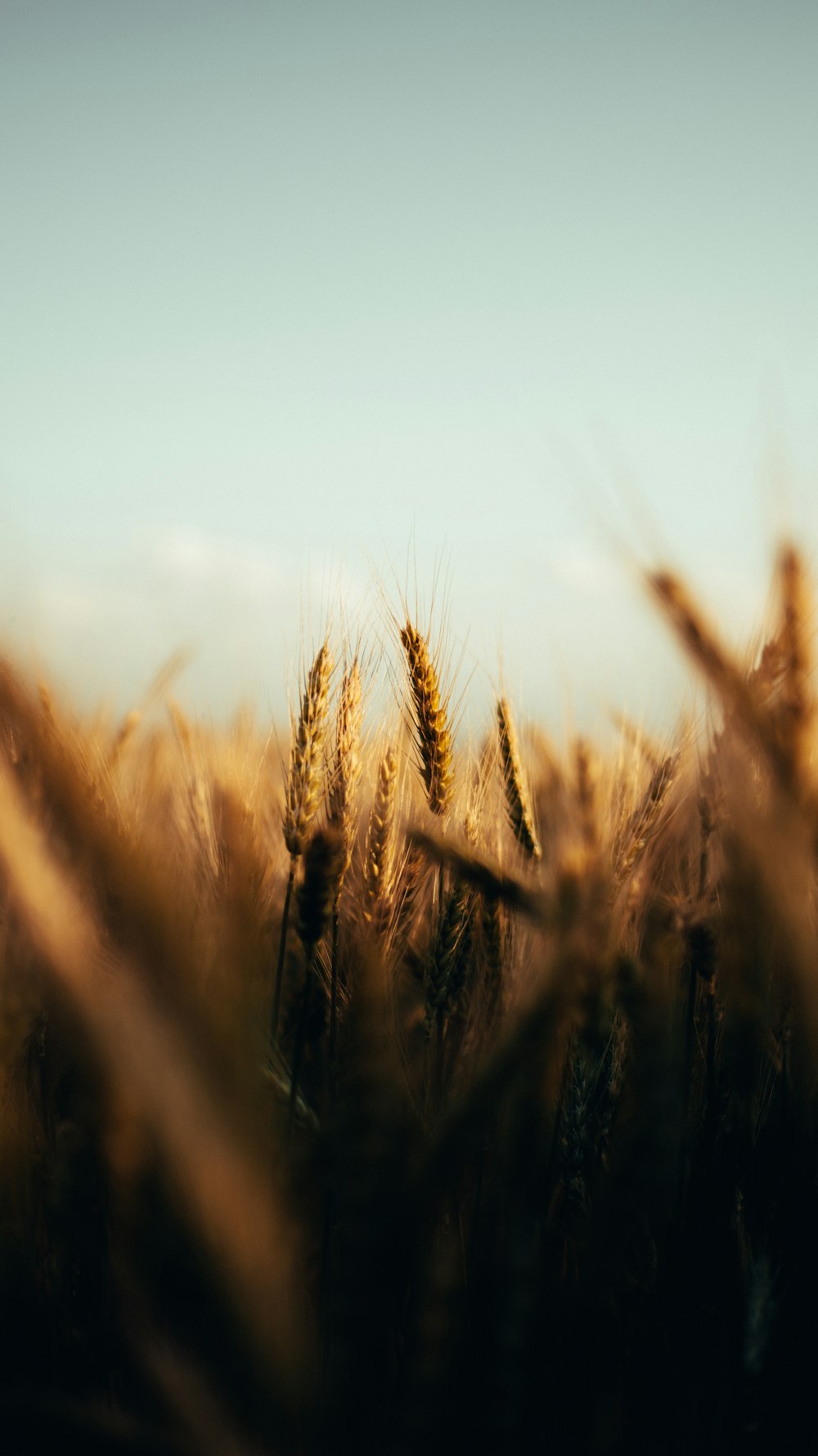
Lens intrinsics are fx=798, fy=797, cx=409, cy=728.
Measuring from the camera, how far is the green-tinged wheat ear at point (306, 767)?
949 millimetres

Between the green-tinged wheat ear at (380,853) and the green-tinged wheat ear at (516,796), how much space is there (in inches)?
6.6

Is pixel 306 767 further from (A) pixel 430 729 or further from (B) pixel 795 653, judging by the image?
(B) pixel 795 653

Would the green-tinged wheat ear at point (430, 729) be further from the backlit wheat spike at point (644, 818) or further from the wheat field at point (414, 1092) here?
the backlit wheat spike at point (644, 818)

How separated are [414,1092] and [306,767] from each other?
443mm

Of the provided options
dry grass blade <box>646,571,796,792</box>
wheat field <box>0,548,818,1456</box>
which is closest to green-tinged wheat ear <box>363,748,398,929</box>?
wheat field <box>0,548,818,1456</box>

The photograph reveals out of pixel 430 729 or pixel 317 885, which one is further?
pixel 430 729

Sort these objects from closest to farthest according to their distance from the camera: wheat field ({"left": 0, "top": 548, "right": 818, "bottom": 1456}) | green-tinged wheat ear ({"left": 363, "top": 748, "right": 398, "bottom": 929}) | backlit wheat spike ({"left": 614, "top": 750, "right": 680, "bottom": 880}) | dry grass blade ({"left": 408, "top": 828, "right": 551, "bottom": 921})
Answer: wheat field ({"left": 0, "top": 548, "right": 818, "bottom": 1456}) → dry grass blade ({"left": 408, "top": 828, "right": 551, "bottom": 921}) → backlit wheat spike ({"left": 614, "top": 750, "right": 680, "bottom": 880}) → green-tinged wheat ear ({"left": 363, "top": 748, "right": 398, "bottom": 929})

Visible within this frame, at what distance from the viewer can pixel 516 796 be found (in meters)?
1.18

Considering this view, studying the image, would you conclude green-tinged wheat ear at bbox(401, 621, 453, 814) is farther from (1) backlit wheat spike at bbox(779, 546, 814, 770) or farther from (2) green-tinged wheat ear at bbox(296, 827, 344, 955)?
(1) backlit wheat spike at bbox(779, 546, 814, 770)

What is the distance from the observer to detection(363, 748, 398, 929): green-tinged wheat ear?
1078 mm

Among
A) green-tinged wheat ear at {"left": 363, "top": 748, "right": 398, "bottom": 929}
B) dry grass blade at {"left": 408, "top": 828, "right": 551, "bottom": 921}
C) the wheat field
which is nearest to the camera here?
the wheat field

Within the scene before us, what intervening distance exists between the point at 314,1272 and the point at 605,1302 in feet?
1.12

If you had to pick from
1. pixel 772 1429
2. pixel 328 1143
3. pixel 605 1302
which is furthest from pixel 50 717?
pixel 772 1429

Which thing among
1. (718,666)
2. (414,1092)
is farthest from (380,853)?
(718,666)
